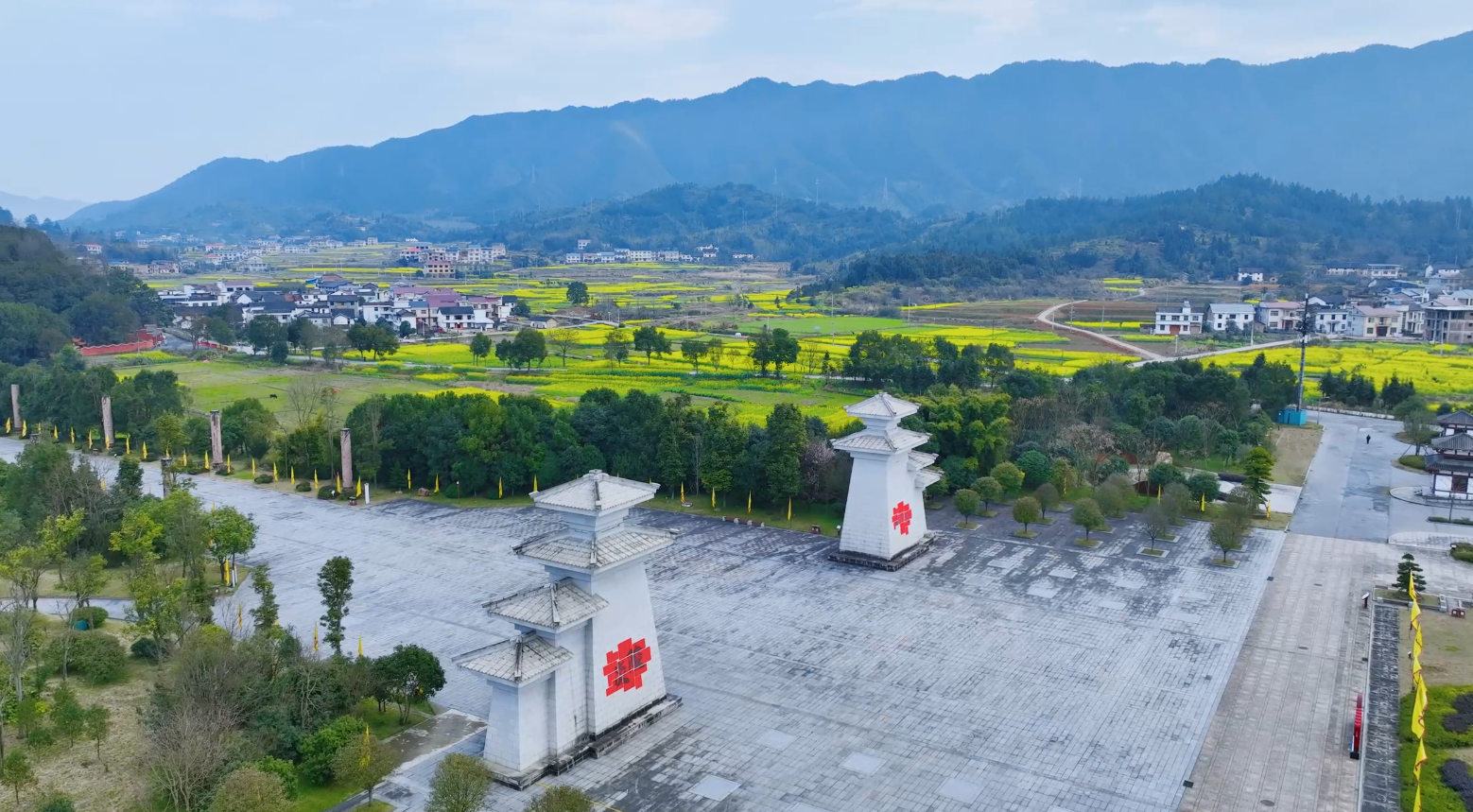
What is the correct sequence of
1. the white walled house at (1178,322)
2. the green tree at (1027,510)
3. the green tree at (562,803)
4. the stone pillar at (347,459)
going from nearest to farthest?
the green tree at (562,803) → the green tree at (1027,510) → the stone pillar at (347,459) → the white walled house at (1178,322)

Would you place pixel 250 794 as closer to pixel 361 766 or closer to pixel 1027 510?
pixel 361 766

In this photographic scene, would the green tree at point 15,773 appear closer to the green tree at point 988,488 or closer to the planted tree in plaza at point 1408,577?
the green tree at point 988,488

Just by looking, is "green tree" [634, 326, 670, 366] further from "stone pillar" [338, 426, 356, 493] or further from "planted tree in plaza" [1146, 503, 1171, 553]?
"planted tree in plaza" [1146, 503, 1171, 553]

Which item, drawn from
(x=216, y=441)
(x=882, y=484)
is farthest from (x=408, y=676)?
(x=216, y=441)

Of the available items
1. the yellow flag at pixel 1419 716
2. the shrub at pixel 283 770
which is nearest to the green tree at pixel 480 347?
the shrub at pixel 283 770

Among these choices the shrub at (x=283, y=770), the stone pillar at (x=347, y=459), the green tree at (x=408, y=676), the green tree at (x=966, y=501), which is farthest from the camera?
the stone pillar at (x=347, y=459)

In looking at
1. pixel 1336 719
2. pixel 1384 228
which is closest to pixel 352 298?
pixel 1336 719
